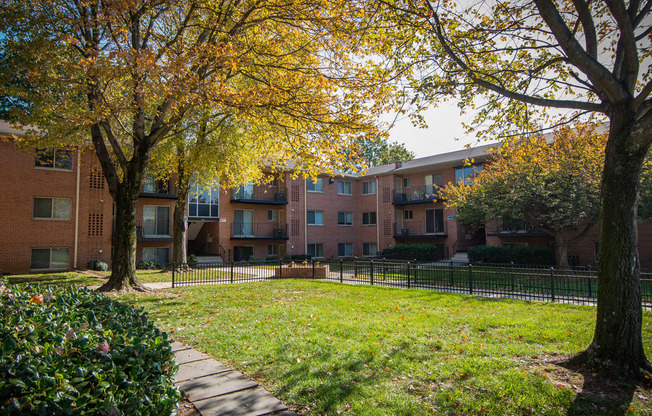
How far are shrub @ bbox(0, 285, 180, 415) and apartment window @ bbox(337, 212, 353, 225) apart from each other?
106 ft

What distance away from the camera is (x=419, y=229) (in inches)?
1321

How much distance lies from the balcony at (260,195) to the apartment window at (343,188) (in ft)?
19.4

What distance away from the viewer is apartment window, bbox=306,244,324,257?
111ft

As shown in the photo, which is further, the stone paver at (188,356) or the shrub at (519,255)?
the shrub at (519,255)

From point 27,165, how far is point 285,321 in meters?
20.9

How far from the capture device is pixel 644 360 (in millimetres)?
4941

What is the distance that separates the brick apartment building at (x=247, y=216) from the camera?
21453mm

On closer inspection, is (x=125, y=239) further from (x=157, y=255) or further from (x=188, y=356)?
(x=157, y=255)

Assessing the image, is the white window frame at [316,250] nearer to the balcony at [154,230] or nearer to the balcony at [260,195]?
the balcony at [260,195]

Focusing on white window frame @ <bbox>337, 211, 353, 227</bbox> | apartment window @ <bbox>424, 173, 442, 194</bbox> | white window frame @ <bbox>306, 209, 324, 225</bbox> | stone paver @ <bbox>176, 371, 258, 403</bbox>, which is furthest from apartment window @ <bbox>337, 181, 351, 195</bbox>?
stone paver @ <bbox>176, 371, 258, 403</bbox>

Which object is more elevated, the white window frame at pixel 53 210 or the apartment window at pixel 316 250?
the white window frame at pixel 53 210

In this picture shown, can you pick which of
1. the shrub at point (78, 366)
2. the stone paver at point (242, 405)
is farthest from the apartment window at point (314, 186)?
the shrub at point (78, 366)

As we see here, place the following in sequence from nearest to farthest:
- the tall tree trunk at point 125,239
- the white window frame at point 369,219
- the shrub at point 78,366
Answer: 1. the shrub at point 78,366
2. the tall tree trunk at point 125,239
3. the white window frame at point 369,219

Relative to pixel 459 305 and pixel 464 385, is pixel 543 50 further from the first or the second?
pixel 464 385
